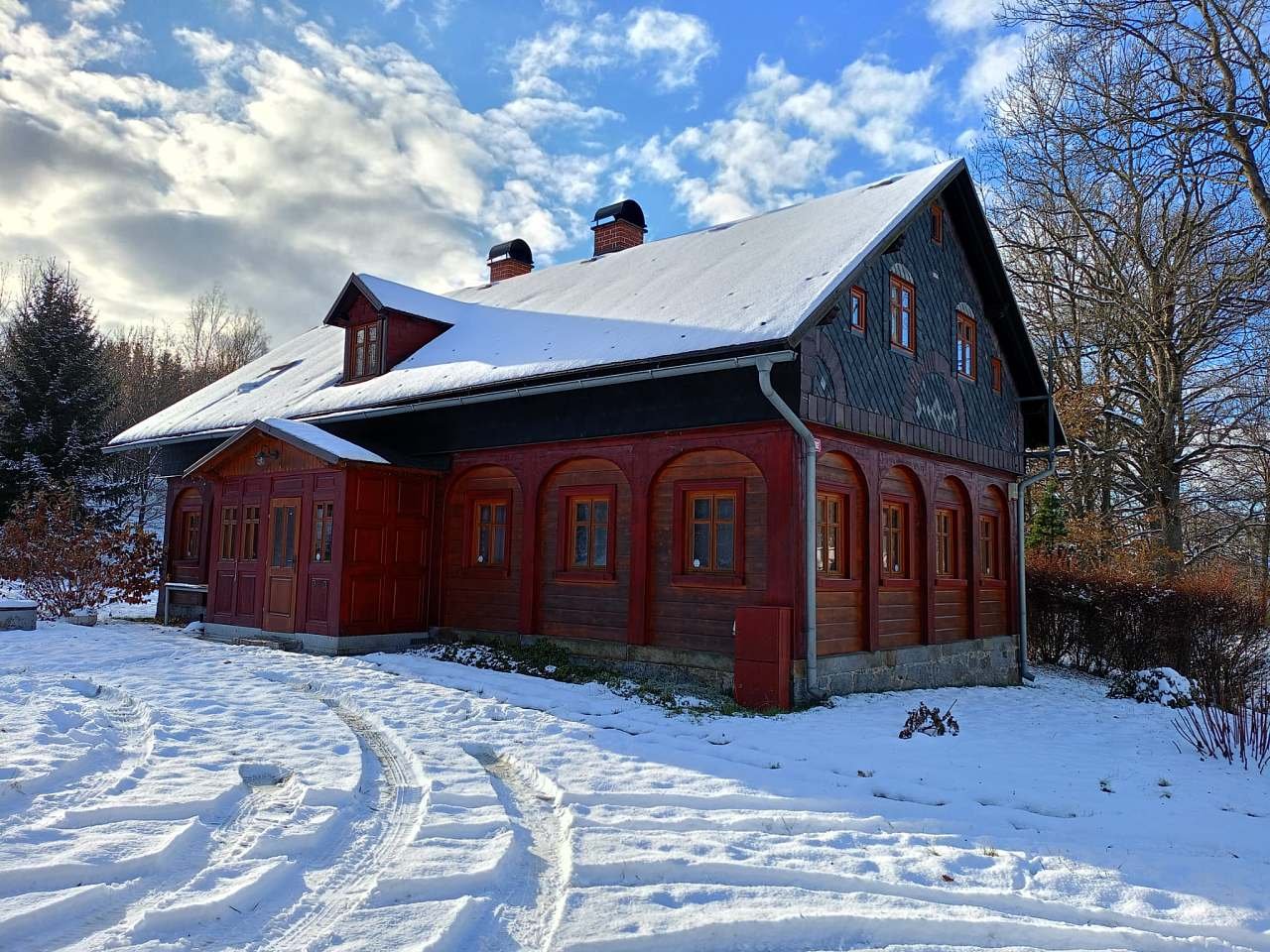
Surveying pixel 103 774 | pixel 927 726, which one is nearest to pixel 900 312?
pixel 927 726

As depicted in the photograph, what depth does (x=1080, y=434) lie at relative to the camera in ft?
77.5

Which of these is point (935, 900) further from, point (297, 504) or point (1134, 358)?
point (1134, 358)

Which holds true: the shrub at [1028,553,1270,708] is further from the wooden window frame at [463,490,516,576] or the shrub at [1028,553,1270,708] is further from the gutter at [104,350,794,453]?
the wooden window frame at [463,490,516,576]

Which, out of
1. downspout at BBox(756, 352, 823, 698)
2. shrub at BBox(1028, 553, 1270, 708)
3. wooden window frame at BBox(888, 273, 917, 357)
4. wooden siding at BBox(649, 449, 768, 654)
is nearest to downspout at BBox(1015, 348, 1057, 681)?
shrub at BBox(1028, 553, 1270, 708)

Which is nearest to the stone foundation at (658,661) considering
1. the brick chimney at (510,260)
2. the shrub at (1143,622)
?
the shrub at (1143,622)

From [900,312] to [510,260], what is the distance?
11.3 metres

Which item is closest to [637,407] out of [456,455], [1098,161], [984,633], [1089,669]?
[456,455]

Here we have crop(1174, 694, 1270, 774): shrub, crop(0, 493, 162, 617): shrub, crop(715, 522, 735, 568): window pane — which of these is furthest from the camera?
crop(0, 493, 162, 617): shrub

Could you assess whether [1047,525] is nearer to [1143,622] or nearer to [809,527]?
[1143,622]

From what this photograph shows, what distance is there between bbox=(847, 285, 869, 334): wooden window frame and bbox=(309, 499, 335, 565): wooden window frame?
7394 millimetres

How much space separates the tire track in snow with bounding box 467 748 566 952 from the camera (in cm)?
392

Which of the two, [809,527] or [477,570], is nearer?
[809,527]

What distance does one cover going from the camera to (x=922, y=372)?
13.0 m

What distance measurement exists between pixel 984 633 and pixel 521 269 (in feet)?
42.6
